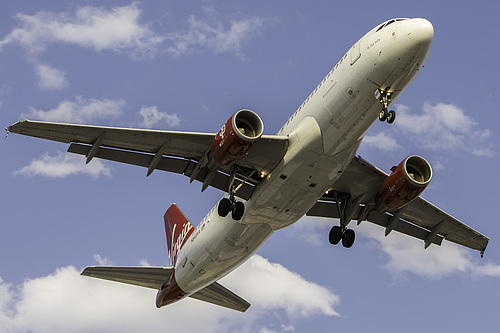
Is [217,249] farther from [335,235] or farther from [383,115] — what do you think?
[383,115]

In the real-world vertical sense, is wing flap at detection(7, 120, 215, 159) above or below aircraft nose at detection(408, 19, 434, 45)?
below

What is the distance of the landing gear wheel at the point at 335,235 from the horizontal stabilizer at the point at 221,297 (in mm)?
7108

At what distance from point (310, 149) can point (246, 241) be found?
6.06 meters

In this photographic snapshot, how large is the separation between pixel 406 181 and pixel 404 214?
540cm

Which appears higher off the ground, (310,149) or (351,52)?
(351,52)

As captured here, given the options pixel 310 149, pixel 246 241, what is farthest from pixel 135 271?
pixel 310 149

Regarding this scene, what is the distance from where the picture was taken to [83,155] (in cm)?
2558

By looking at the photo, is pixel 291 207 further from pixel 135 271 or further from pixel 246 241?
pixel 135 271

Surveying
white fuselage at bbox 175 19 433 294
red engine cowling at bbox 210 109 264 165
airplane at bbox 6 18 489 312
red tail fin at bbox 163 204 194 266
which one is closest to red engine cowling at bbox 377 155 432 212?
airplane at bbox 6 18 489 312

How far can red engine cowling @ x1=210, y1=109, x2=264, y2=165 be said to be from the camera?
2370cm

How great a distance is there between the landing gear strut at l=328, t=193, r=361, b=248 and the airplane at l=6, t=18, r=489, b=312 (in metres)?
0.04

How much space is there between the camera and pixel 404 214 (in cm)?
3198

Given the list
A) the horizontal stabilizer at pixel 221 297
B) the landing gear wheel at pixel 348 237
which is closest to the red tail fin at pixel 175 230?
the horizontal stabilizer at pixel 221 297

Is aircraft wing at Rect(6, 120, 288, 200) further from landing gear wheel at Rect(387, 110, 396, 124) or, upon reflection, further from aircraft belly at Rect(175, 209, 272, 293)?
landing gear wheel at Rect(387, 110, 396, 124)
